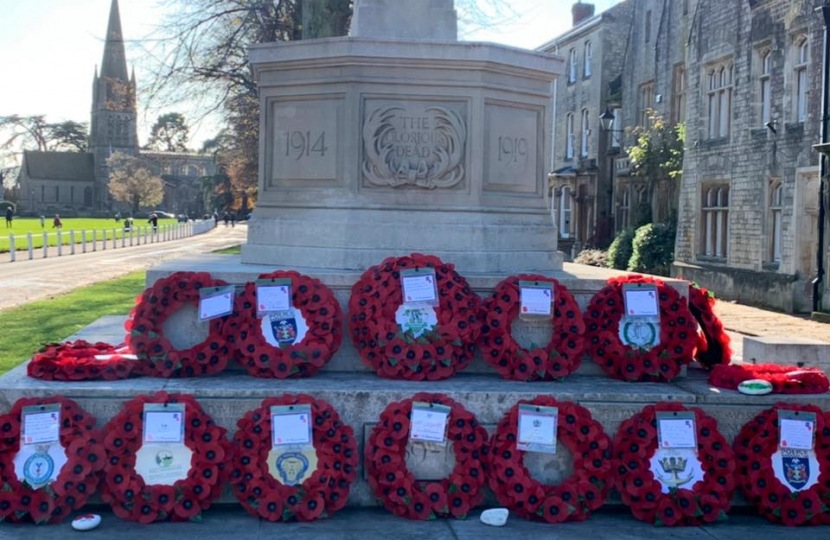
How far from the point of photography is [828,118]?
2109 cm

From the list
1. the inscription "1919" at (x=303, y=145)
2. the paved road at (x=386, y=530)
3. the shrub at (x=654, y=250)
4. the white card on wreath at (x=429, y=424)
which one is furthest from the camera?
the shrub at (x=654, y=250)

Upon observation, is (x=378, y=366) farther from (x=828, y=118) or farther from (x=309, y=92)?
(x=828, y=118)

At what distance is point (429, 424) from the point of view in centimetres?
566

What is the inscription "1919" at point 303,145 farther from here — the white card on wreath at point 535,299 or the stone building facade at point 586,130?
the stone building facade at point 586,130

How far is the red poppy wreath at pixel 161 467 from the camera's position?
17.5 ft

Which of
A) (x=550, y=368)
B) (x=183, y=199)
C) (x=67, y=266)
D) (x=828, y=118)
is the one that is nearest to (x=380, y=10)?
(x=550, y=368)

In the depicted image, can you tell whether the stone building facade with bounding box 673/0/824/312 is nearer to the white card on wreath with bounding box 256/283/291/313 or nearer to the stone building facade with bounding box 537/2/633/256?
the stone building facade with bounding box 537/2/633/256

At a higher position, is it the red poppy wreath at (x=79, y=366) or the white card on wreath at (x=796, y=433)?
the red poppy wreath at (x=79, y=366)

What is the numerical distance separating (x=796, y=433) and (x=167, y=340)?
3.98m

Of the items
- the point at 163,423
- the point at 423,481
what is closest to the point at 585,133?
the point at 423,481

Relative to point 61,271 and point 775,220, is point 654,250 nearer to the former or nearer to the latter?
point 775,220

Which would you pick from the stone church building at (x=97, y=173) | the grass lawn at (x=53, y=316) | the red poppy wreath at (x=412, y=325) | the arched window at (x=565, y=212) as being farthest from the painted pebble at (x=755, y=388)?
the stone church building at (x=97, y=173)

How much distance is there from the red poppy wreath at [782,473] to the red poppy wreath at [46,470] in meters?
3.73

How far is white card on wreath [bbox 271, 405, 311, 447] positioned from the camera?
18.1 feet
